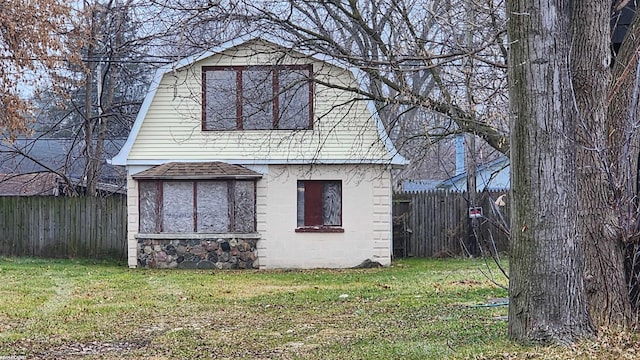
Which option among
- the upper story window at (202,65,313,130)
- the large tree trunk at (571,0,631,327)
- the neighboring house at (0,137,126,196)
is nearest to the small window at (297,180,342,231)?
the upper story window at (202,65,313,130)

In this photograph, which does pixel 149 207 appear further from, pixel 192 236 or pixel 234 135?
pixel 234 135

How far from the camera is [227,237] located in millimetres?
19125

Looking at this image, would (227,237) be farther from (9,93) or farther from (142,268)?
(9,93)

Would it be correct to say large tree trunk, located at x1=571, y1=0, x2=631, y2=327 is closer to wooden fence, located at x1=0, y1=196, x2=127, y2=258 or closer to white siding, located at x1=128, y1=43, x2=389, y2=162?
white siding, located at x1=128, y1=43, x2=389, y2=162

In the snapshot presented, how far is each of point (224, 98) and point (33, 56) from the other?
446 centimetres

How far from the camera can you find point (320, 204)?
1928 cm

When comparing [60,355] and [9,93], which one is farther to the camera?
[9,93]

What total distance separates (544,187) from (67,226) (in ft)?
57.0

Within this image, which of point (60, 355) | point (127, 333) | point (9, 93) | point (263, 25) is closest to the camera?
point (60, 355)

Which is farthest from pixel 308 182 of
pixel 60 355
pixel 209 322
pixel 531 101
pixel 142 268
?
pixel 531 101

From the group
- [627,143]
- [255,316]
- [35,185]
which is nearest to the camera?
[627,143]

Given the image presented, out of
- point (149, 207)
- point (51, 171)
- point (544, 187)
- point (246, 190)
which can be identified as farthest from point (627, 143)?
point (51, 171)

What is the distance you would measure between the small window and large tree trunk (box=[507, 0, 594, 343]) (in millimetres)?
12614

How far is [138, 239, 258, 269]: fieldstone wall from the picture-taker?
62.6 ft
